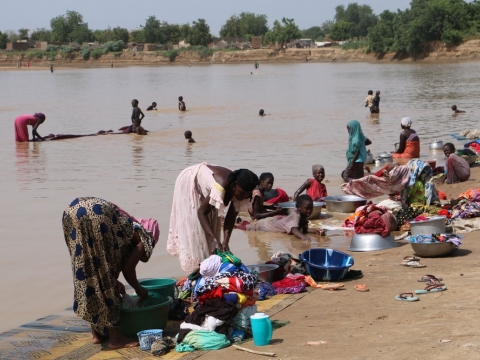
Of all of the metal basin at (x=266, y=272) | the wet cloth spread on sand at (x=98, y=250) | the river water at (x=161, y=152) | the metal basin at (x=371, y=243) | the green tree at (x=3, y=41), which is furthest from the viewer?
the green tree at (x=3, y=41)

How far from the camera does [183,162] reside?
15.2 meters

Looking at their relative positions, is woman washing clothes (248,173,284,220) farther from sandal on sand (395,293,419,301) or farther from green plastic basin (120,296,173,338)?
green plastic basin (120,296,173,338)

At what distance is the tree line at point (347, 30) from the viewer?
71.8 m

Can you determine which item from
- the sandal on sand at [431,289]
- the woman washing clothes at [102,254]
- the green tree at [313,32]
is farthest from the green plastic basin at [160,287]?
the green tree at [313,32]

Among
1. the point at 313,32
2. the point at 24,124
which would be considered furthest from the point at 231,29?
the point at 24,124

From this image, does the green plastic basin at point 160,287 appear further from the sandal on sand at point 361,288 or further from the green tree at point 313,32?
the green tree at point 313,32

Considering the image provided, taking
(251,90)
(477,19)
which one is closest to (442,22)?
(477,19)

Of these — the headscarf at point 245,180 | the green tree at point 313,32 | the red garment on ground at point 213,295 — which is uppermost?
the green tree at point 313,32

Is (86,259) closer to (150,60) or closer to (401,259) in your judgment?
(401,259)

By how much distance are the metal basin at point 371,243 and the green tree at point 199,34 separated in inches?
4237

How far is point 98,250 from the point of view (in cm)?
463

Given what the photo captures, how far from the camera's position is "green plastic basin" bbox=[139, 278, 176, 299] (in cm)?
543

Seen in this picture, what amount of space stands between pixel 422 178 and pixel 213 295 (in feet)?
16.1

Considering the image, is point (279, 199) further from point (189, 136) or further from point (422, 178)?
point (189, 136)
